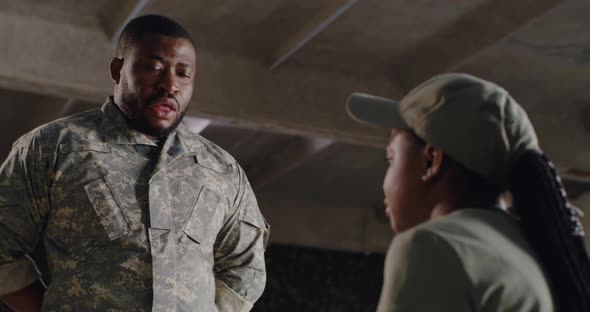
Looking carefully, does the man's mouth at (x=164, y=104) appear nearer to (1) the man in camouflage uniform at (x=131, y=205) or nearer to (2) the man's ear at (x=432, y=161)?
(1) the man in camouflage uniform at (x=131, y=205)

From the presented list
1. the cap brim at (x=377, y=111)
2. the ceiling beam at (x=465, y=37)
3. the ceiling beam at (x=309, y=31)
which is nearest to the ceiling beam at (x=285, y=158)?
the ceiling beam at (x=465, y=37)

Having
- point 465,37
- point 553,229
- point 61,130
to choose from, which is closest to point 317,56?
point 465,37

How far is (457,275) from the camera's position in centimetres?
112

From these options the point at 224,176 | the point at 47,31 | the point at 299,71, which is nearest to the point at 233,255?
the point at 224,176

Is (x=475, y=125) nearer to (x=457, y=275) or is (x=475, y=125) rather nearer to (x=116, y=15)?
(x=457, y=275)

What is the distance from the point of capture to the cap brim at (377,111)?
53.8 inches

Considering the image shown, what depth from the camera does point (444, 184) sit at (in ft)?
4.20

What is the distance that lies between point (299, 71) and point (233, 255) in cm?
272

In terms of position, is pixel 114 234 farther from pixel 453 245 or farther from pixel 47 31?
pixel 47 31

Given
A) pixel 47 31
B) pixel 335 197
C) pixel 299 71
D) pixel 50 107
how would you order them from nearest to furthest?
1. pixel 47 31
2. pixel 299 71
3. pixel 50 107
4. pixel 335 197

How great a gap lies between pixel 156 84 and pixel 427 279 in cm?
128

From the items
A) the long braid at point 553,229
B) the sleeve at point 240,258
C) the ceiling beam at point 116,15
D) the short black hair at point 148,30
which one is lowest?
the ceiling beam at point 116,15

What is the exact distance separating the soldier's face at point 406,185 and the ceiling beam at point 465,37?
290cm

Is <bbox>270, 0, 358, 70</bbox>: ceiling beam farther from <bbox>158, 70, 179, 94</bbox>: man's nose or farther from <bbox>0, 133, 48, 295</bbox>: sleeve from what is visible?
<bbox>0, 133, 48, 295</bbox>: sleeve
